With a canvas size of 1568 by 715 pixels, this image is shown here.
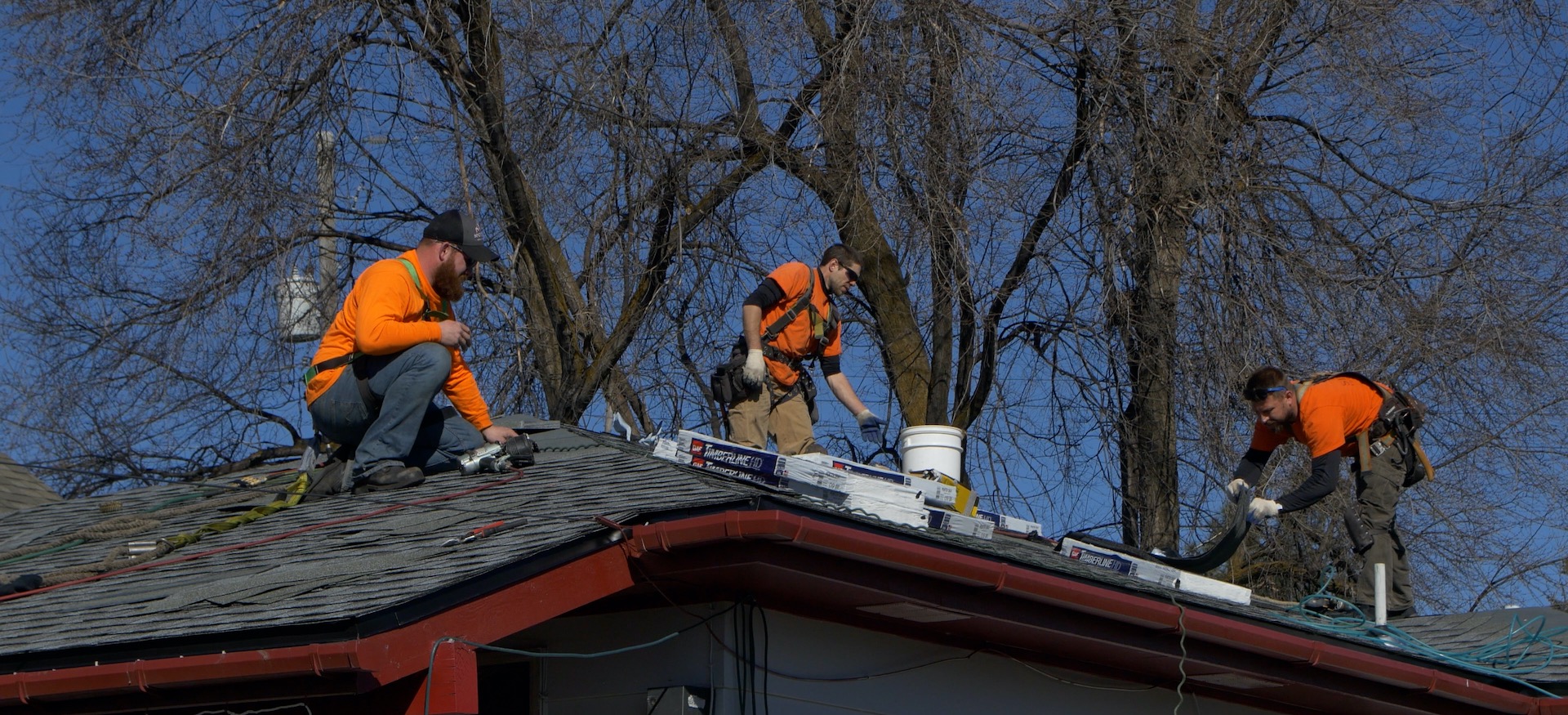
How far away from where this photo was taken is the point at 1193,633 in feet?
20.3

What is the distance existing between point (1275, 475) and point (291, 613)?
8459 mm

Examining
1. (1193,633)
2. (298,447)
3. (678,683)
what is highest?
(298,447)

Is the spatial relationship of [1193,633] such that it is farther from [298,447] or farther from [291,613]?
[298,447]

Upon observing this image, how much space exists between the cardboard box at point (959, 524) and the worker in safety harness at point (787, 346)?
1.95m

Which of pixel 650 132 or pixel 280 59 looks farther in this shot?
pixel 650 132

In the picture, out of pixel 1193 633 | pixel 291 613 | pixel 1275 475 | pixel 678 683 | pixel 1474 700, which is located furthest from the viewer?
pixel 1275 475

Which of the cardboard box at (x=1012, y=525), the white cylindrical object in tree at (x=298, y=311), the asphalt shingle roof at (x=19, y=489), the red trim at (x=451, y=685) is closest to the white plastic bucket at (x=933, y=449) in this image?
the cardboard box at (x=1012, y=525)

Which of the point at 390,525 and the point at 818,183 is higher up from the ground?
the point at 818,183

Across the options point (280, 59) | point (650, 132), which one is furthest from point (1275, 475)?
point (280, 59)

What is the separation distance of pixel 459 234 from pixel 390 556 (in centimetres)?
234

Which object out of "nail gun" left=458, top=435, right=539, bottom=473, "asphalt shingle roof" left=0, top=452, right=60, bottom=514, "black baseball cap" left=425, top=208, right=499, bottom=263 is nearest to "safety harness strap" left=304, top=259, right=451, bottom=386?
"black baseball cap" left=425, top=208, right=499, bottom=263

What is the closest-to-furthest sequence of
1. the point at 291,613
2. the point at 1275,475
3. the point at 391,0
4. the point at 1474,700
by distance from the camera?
the point at 291,613
the point at 1474,700
the point at 1275,475
the point at 391,0

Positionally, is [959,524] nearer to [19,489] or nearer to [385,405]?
[385,405]

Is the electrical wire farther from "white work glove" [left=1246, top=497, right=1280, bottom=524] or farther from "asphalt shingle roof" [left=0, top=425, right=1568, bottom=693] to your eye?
"white work glove" [left=1246, top=497, right=1280, bottom=524]
